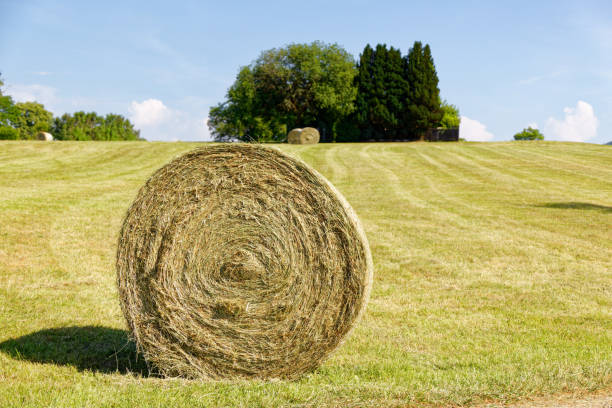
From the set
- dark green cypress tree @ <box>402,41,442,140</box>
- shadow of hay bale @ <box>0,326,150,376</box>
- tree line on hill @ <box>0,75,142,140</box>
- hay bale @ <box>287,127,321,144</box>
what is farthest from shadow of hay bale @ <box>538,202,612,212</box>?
tree line on hill @ <box>0,75,142,140</box>

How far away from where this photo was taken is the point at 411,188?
2000 centimetres

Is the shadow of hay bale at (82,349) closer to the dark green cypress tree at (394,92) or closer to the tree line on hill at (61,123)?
the dark green cypress tree at (394,92)

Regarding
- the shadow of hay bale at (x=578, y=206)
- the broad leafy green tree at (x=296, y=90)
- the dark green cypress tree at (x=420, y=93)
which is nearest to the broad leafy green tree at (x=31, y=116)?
the broad leafy green tree at (x=296, y=90)

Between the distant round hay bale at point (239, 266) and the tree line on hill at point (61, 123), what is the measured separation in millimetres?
61812

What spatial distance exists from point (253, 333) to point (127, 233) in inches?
59.9

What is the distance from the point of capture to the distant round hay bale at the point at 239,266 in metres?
5.04

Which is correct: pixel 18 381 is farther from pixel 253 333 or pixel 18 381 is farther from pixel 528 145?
pixel 528 145

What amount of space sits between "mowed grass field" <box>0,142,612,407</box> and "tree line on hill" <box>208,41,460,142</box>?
3050cm

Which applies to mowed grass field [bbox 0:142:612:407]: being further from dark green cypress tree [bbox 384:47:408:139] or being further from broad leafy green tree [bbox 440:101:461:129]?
broad leafy green tree [bbox 440:101:461:129]

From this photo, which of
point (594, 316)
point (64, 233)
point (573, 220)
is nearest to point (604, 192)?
point (573, 220)

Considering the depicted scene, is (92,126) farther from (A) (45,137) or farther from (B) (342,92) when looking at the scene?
(B) (342,92)

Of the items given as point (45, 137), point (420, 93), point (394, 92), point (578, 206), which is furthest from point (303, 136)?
point (578, 206)

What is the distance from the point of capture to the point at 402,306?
24.2 ft

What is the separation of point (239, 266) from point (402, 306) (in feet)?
10.2
